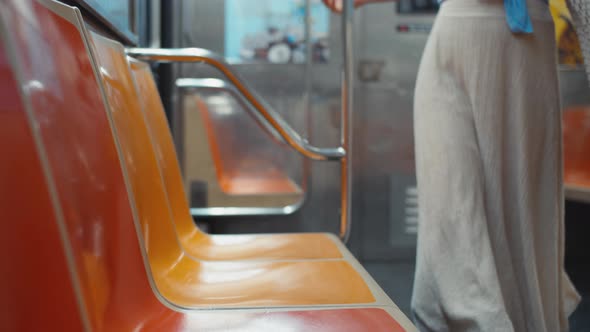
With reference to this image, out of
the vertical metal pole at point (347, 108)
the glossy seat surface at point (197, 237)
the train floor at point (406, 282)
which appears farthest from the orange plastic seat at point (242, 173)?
the glossy seat surface at point (197, 237)

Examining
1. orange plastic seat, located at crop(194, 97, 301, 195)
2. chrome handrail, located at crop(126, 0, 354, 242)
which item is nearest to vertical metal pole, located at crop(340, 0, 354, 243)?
chrome handrail, located at crop(126, 0, 354, 242)

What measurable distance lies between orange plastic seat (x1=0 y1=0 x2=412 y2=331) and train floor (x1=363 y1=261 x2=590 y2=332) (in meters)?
1.27

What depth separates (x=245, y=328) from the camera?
78 centimetres

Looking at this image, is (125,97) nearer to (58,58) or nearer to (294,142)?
(58,58)

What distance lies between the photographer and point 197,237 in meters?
1.52

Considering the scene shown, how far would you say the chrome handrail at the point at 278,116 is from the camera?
147cm

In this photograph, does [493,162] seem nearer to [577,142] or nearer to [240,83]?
[240,83]

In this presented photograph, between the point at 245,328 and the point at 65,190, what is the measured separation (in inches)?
12.5

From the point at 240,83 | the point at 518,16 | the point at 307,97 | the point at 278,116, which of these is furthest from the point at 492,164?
the point at 307,97

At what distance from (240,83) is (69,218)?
1038 millimetres

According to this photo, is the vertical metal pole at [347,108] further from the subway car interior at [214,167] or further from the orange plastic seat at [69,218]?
the orange plastic seat at [69,218]

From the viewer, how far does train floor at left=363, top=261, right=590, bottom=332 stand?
83.0 inches

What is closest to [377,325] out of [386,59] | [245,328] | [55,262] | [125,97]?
[245,328]

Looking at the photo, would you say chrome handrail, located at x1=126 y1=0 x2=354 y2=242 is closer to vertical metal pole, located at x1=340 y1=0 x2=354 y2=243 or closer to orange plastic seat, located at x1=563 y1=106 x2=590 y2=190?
vertical metal pole, located at x1=340 y1=0 x2=354 y2=243
